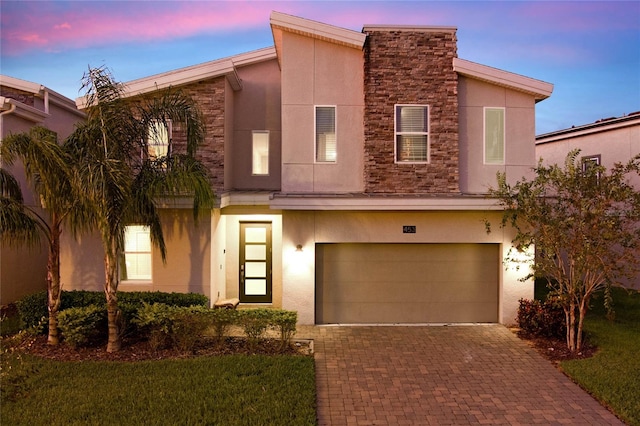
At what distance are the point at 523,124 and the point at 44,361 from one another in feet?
38.7

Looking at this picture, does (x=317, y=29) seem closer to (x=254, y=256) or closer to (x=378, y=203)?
(x=378, y=203)

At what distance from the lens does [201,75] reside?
11203 mm

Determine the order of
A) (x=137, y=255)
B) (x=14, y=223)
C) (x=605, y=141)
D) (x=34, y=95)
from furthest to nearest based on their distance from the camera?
(x=605, y=141), (x=34, y=95), (x=137, y=255), (x=14, y=223)

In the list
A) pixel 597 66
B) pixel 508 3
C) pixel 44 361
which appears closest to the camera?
pixel 44 361

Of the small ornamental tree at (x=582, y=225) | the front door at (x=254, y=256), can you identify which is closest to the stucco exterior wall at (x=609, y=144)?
the small ornamental tree at (x=582, y=225)

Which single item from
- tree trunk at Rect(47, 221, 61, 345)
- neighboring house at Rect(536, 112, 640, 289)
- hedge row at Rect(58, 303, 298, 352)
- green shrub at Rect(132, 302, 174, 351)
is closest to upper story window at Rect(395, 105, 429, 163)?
hedge row at Rect(58, 303, 298, 352)

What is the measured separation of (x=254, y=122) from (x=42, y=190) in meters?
6.13

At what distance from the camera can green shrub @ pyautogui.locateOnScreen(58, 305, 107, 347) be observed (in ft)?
28.0

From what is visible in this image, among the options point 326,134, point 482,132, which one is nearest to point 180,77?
point 326,134

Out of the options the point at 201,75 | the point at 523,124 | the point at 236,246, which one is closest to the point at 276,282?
the point at 236,246

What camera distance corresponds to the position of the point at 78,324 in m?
8.56

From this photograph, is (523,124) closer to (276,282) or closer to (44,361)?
(276,282)

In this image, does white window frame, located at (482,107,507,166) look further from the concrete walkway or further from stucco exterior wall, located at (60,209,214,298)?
stucco exterior wall, located at (60,209,214,298)

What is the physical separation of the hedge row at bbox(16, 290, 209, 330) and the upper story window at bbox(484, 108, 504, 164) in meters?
7.92
